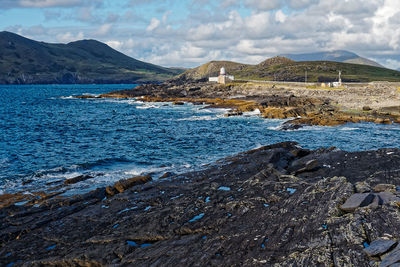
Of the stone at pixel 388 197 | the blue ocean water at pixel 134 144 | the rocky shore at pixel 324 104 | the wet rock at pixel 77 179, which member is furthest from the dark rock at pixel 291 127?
the stone at pixel 388 197

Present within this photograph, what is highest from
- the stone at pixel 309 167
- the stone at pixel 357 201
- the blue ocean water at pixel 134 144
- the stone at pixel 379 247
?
the stone at pixel 357 201

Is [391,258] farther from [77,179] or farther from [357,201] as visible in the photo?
[77,179]

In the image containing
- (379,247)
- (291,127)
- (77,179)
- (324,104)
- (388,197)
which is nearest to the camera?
(379,247)

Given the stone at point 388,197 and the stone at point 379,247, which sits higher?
the stone at point 388,197

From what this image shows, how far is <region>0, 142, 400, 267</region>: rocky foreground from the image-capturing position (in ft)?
34.8

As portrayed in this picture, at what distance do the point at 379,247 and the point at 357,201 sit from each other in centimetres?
346

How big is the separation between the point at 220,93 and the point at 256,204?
95.7 m

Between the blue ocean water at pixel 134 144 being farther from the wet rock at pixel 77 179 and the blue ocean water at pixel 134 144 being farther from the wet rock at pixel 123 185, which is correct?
the wet rock at pixel 123 185

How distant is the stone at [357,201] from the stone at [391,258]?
10.8ft

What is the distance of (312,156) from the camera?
2538cm

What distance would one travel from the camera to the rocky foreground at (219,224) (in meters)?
10.6

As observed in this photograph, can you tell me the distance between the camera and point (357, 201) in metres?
13.0

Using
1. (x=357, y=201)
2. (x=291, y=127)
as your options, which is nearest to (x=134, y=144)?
(x=291, y=127)

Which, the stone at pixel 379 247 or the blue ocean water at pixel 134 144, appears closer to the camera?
the stone at pixel 379 247
